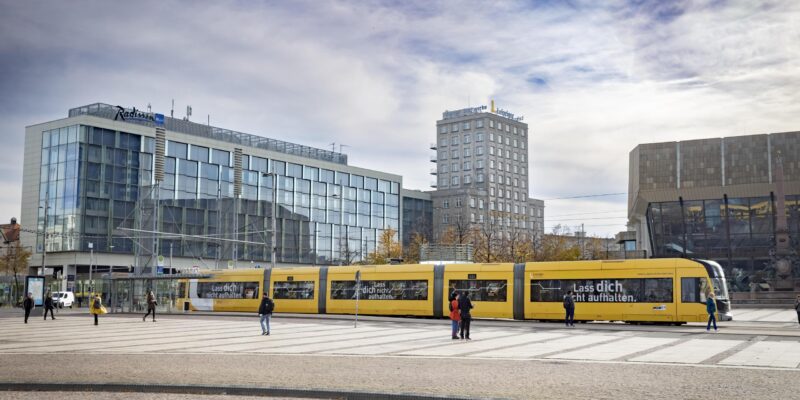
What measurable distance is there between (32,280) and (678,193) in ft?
173

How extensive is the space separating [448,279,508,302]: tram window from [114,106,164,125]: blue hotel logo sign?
1808 inches

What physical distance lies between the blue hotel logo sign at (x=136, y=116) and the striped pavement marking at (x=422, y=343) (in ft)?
150

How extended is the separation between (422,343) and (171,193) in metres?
56.3

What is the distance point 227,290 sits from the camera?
48406 mm

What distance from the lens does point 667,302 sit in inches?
1302

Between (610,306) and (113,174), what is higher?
(113,174)

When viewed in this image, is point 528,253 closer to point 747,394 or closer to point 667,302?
point 667,302

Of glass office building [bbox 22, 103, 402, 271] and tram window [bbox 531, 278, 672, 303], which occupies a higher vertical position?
glass office building [bbox 22, 103, 402, 271]

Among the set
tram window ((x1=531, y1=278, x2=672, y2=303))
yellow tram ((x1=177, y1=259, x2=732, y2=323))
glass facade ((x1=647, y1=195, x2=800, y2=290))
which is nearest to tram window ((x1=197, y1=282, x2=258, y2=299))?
yellow tram ((x1=177, y1=259, x2=732, y2=323))

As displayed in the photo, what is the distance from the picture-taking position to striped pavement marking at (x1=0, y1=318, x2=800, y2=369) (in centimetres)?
1909

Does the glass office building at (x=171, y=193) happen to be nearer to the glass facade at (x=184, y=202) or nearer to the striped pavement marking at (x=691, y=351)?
the glass facade at (x=184, y=202)

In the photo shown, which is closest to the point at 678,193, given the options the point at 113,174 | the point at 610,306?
the point at 610,306

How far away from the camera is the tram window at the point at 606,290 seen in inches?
1310

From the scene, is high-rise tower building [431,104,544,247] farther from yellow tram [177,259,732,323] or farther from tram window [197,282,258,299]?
yellow tram [177,259,732,323]
